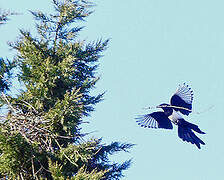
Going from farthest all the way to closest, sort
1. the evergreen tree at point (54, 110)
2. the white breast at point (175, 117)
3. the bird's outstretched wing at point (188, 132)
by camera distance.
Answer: the white breast at point (175, 117) → the bird's outstretched wing at point (188, 132) → the evergreen tree at point (54, 110)

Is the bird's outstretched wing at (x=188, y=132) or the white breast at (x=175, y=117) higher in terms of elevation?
the white breast at (x=175, y=117)

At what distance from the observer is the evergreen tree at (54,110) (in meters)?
4.52

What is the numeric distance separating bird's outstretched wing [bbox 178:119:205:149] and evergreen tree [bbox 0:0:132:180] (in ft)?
2.88

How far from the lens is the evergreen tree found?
178 inches

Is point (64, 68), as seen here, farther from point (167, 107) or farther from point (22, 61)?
point (167, 107)

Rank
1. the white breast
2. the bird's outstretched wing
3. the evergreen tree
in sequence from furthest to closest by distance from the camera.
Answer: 1. the white breast
2. the bird's outstretched wing
3. the evergreen tree

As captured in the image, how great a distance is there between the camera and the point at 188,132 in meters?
6.20

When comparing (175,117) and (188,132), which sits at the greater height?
(175,117)

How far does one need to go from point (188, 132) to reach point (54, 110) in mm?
2344

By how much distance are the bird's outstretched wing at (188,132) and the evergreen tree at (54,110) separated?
2.88 feet

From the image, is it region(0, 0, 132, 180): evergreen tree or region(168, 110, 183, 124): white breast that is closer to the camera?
region(0, 0, 132, 180): evergreen tree

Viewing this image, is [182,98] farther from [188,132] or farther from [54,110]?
[54,110]

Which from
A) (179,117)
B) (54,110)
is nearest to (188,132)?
(179,117)

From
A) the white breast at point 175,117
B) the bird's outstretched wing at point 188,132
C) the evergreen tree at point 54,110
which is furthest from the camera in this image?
the white breast at point 175,117
